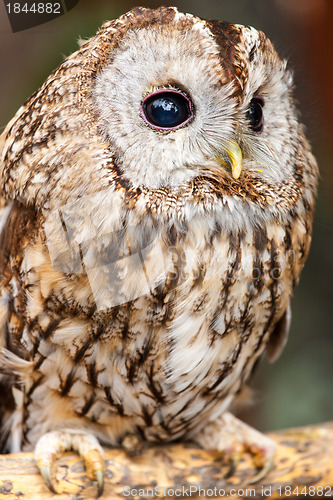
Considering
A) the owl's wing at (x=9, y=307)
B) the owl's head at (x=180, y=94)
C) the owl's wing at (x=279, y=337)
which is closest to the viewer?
the owl's head at (x=180, y=94)

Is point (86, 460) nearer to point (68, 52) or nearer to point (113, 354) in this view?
point (113, 354)

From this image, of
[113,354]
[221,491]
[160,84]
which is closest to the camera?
[160,84]

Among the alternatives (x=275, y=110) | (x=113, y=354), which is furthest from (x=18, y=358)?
(x=275, y=110)

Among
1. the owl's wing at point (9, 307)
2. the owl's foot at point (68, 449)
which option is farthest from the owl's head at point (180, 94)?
the owl's foot at point (68, 449)

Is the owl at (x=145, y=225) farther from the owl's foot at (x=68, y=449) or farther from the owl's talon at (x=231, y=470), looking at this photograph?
the owl's talon at (x=231, y=470)

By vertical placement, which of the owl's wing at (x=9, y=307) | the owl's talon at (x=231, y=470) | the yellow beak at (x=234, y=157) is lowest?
the owl's talon at (x=231, y=470)

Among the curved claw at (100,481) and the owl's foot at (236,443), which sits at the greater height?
the curved claw at (100,481)

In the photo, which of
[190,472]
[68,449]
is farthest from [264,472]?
[68,449]

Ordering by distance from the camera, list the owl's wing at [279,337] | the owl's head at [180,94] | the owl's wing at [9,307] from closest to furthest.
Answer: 1. the owl's head at [180,94]
2. the owl's wing at [9,307]
3. the owl's wing at [279,337]
